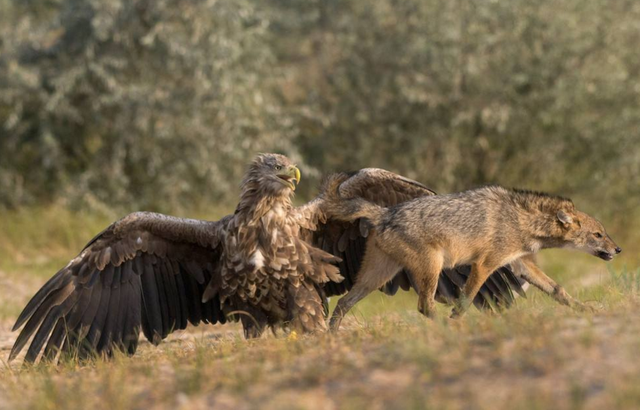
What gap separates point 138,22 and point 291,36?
3.91 metres

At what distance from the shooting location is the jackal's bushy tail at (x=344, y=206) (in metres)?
6.79

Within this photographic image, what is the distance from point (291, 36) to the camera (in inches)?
722

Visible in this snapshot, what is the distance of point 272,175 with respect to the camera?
6859mm

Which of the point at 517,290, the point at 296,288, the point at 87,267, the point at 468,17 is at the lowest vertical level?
the point at 517,290

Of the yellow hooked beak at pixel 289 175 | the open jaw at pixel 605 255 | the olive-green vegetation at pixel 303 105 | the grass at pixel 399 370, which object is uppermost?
the olive-green vegetation at pixel 303 105

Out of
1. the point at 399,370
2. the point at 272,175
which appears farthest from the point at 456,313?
the point at 399,370

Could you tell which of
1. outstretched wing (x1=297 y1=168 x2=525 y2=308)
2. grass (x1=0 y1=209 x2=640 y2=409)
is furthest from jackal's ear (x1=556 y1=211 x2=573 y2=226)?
grass (x1=0 y1=209 x2=640 y2=409)

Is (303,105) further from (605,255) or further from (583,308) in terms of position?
(583,308)

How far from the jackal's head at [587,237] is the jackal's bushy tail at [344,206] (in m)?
1.51

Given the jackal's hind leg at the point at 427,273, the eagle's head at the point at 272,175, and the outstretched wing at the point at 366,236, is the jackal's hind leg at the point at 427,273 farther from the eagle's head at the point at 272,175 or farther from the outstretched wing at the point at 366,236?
the eagle's head at the point at 272,175

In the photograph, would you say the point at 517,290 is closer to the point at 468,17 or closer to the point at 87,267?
the point at 87,267

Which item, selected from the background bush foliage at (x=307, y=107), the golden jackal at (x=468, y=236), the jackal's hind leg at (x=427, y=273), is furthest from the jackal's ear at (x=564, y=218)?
the background bush foliage at (x=307, y=107)

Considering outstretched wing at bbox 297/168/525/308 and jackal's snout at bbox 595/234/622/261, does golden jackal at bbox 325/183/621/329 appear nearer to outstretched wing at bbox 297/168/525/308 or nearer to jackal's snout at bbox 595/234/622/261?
jackal's snout at bbox 595/234/622/261

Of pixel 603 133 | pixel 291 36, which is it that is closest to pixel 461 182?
pixel 603 133
